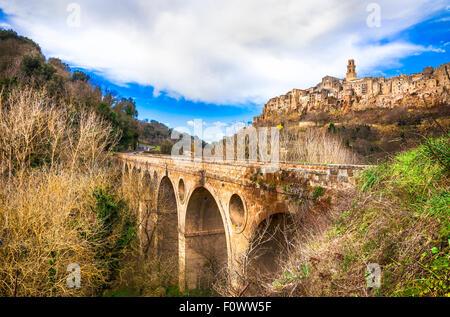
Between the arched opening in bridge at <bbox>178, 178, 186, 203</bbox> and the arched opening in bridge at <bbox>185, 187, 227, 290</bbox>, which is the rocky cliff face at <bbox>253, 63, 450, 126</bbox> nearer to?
the arched opening in bridge at <bbox>185, 187, 227, 290</bbox>

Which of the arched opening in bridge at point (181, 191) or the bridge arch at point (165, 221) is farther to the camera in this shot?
the bridge arch at point (165, 221)

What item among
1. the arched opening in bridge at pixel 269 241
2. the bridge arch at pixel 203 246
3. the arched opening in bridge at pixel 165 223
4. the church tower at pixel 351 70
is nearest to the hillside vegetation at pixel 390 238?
the arched opening in bridge at pixel 269 241

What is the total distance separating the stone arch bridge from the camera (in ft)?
17.9

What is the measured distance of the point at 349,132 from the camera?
31328 millimetres

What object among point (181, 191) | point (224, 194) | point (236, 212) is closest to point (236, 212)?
point (236, 212)

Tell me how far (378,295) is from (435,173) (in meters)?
1.81

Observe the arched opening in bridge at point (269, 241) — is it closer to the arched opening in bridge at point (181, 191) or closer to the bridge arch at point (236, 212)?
the bridge arch at point (236, 212)

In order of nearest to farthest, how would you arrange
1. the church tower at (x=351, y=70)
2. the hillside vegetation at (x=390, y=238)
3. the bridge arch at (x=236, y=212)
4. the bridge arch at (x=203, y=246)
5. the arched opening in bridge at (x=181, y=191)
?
the hillside vegetation at (x=390, y=238) → the bridge arch at (x=236, y=212) → the arched opening in bridge at (x=181, y=191) → the bridge arch at (x=203, y=246) → the church tower at (x=351, y=70)

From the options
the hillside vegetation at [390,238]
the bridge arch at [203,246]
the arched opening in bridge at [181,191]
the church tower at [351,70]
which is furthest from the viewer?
the church tower at [351,70]

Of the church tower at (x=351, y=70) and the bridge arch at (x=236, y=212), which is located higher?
the church tower at (x=351, y=70)

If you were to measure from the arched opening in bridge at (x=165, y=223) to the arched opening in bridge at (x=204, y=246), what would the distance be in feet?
5.89

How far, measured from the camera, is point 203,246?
13852 mm

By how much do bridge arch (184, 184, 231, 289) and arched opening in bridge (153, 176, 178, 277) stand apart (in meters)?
1.79

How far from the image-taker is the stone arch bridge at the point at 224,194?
545 cm
